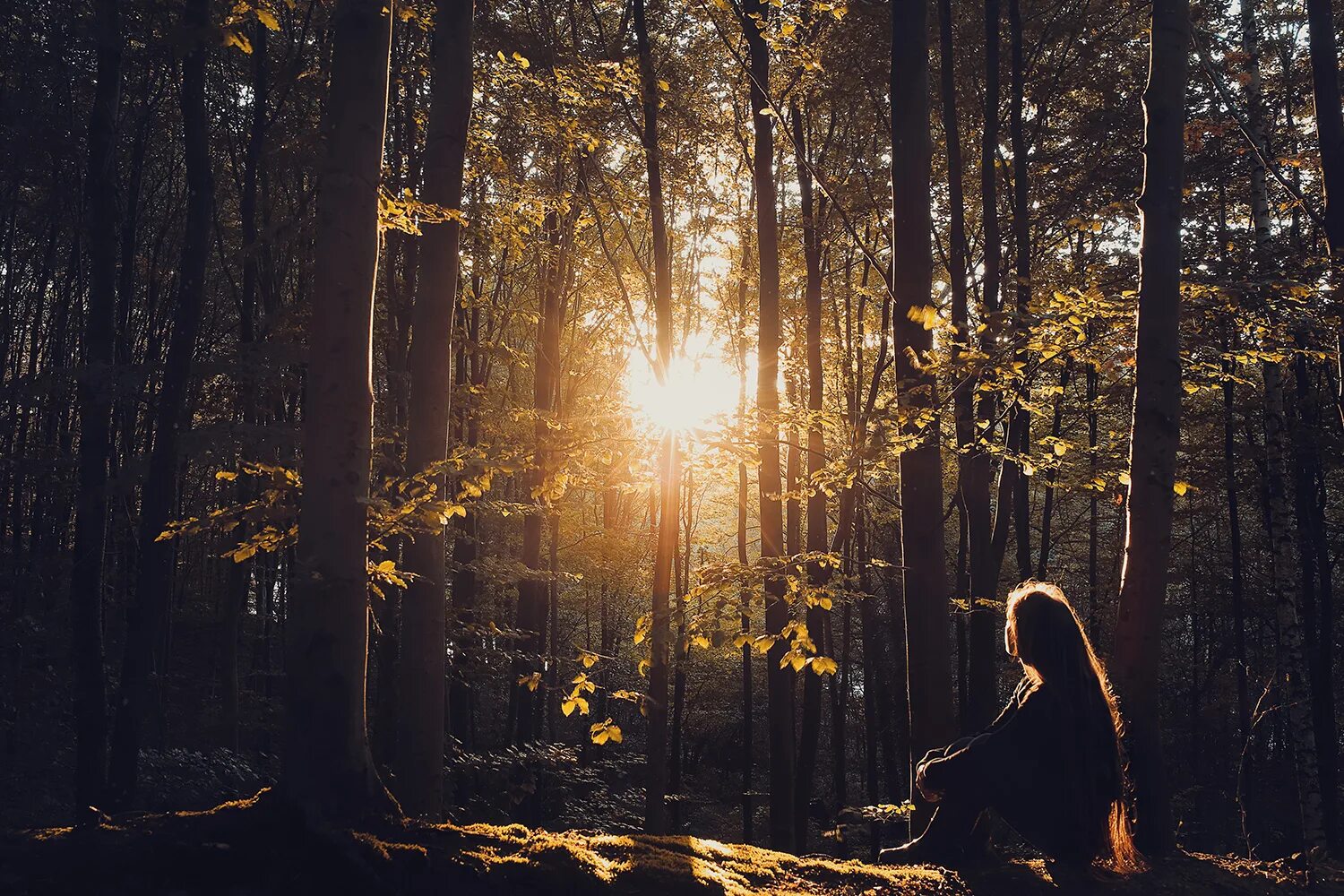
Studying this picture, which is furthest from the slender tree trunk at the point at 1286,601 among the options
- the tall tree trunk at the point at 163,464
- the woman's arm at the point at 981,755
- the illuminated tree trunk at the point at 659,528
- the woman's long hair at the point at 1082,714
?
the tall tree trunk at the point at 163,464

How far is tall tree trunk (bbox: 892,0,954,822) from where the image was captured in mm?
5094

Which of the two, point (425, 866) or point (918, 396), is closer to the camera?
point (425, 866)

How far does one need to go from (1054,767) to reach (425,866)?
103 inches

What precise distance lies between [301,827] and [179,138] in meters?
20.1

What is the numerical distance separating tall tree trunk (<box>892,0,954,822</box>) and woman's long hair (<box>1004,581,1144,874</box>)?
1.32 meters

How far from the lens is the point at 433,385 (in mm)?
5469

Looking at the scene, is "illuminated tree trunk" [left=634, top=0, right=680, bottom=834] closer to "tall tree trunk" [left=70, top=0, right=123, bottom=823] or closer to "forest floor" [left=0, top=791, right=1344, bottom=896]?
"forest floor" [left=0, top=791, right=1344, bottom=896]

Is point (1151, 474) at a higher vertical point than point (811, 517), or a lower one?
lower

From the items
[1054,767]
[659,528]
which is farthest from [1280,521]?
[1054,767]

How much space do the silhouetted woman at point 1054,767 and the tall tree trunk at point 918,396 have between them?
1.40 meters

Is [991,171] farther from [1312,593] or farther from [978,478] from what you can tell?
[1312,593]

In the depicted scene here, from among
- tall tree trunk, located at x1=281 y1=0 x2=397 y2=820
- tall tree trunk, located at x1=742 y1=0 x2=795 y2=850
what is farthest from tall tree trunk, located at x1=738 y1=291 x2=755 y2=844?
tall tree trunk, located at x1=281 y1=0 x2=397 y2=820

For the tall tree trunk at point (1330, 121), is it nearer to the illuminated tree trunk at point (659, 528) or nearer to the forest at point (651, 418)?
the forest at point (651, 418)

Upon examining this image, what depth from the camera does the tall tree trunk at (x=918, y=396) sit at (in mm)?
5094
